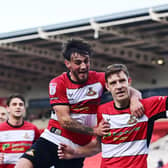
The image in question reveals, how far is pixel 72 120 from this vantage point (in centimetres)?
496

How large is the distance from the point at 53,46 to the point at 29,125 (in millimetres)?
21435

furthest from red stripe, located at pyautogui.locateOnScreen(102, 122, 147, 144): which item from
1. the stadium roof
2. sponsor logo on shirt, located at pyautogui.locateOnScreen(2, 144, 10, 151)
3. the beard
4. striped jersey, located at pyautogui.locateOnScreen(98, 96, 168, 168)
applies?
the stadium roof

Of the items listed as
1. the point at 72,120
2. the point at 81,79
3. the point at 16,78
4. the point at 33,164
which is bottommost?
the point at 33,164

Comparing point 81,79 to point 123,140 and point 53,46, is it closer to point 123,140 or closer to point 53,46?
point 123,140

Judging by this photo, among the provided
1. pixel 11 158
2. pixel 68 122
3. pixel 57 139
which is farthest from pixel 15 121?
pixel 68 122

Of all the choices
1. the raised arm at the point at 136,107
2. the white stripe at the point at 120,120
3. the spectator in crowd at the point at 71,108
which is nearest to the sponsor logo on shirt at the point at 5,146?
the spectator in crowd at the point at 71,108

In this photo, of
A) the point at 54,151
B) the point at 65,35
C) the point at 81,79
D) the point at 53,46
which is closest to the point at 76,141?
the point at 54,151

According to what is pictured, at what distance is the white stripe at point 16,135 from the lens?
293 inches

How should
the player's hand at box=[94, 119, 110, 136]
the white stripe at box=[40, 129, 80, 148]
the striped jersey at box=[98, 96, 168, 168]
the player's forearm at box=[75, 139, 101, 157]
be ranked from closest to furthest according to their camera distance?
the striped jersey at box=[98, 96, 168, 168], the player's hand at box=[94, 119, 110, 136], the player's forearm at box=[75, 139, 101, 157], the white stripe at box=[40, 129, 80, 148]

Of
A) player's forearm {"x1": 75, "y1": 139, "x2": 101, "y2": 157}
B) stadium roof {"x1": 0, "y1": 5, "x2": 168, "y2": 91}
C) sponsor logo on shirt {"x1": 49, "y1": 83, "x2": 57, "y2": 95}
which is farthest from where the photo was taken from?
stadium roof {"x1": 0, "y1": 5, "x2": 168, "y2": 91}

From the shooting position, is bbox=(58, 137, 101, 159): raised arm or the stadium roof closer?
bbox=(58, 137, 101, 159): raised arm

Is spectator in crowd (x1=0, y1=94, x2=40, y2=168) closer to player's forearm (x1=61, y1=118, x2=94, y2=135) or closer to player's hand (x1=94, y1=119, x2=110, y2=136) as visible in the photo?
player's forearm (x1=61, y1=118, x2=94, y2=135)

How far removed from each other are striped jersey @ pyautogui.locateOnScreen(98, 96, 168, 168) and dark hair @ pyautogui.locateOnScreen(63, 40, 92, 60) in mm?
872

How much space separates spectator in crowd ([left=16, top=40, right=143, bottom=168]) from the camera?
5004mm
